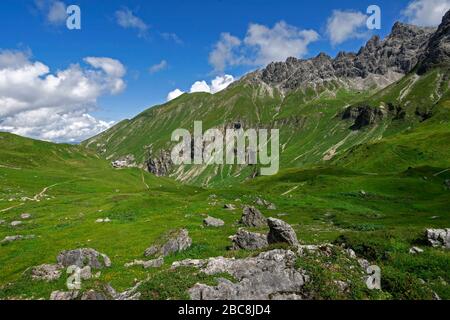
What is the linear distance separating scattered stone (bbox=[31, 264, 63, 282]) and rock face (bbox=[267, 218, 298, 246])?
19.1 meters

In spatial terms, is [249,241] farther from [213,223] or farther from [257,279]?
[213,223]

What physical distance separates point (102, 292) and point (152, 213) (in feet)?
174

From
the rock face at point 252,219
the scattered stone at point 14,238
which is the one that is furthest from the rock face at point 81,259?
the rock face at point 252,219

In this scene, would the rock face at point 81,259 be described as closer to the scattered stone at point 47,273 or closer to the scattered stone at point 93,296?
the scattered stone at point 47,273


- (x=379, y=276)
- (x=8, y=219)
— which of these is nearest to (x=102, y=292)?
(x=379, y=276)

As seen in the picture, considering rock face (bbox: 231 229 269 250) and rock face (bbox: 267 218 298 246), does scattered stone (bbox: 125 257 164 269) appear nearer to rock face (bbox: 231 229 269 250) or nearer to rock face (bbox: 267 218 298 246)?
rock face (bbox: 231 229 269 250)

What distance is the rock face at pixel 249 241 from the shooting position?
37844mm

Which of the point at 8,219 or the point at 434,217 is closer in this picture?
the point at 434,217

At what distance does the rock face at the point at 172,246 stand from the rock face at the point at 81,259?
5.49 m

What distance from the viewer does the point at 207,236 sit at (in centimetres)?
4812

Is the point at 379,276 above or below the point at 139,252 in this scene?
above

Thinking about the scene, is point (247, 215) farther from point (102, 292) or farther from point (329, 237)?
point (102, 292)

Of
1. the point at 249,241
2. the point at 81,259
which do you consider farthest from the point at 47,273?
the point at 249,241

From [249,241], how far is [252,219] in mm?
21072
